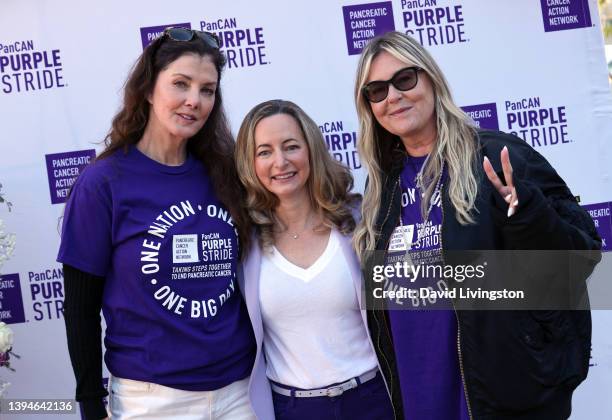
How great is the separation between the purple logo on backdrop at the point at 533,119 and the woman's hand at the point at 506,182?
1692mm

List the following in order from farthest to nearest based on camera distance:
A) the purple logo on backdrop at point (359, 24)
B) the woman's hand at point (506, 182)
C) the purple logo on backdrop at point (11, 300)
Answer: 1. the purple logo on backdrop at point (359, 24)
2. the purple logo on backdrop at point (11, 300)
3. the woman's hand at point (506, 182)

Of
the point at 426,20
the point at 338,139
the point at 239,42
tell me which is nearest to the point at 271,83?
the point at 239,42

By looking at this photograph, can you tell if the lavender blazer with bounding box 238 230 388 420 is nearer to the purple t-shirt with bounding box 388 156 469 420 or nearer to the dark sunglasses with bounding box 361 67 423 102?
the purple t-shirt with bounding box 388 156 469 420

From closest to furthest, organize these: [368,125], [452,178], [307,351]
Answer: [452,178] → [307,351] → [368,125]

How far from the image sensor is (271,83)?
11.0 ft

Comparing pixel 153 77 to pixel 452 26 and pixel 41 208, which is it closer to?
pixel 41 208

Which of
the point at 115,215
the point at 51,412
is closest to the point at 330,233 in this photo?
the point at 115,215

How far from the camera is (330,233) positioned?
2.47m

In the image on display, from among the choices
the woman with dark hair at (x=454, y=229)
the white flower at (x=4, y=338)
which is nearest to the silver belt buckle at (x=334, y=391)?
the woman with dark hair at (x=454, y=229)

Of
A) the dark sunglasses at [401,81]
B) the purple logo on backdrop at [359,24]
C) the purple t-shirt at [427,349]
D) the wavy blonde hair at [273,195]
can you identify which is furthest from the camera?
the purple logo on backdrop at [359,24]

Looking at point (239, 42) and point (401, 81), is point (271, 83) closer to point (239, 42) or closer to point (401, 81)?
point (239, 42)

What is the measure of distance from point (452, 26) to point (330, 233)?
1.55 meters

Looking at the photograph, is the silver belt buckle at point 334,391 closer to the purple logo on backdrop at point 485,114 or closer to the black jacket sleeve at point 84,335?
the black jacket sleeve at point 84,335

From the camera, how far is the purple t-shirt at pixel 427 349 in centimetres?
214
